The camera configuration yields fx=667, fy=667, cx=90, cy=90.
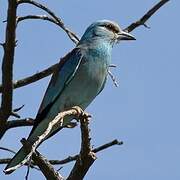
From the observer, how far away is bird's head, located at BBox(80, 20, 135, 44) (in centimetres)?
747

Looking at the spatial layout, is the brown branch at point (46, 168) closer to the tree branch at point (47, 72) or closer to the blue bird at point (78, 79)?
the blue bird at point (78, 79)

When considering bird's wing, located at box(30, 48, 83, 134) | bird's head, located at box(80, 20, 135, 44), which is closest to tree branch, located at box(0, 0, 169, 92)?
bird's wing, located at box(30, 48, 83, 134)

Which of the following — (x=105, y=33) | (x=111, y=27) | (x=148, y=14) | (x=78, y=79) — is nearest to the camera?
(x=148, y=14)

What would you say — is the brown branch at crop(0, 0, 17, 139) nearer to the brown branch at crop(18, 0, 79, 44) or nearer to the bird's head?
the brown branch at crop(18, 0, 79, 44)

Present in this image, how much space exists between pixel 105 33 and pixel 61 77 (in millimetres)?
821

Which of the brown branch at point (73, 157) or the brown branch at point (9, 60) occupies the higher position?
the brown branch at point (9, 60)

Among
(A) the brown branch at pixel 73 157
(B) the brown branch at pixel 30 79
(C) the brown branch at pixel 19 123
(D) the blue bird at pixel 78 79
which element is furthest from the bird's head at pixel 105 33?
(A) the brown branch at pixel 73 157

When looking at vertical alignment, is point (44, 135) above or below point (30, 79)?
below

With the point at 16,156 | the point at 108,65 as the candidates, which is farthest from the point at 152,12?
the point at 16,156

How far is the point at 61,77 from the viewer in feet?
23.4

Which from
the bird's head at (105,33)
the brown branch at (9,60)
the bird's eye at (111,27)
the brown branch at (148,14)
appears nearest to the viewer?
the brown branch at (9,60)

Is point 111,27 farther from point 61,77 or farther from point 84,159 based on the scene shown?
point 84,159

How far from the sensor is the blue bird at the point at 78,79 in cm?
682

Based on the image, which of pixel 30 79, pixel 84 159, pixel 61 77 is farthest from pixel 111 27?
pixel 84 159
